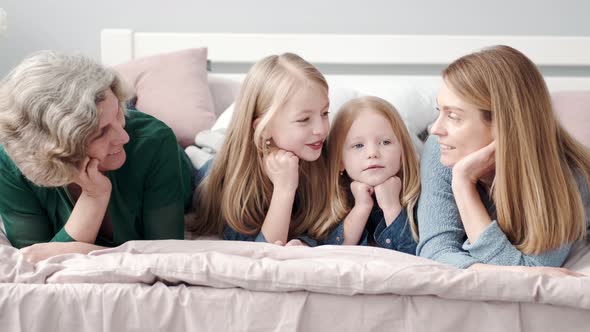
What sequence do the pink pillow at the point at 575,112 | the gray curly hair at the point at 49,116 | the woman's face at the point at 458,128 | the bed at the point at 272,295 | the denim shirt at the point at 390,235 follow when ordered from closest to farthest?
the bed at the point at 272,295, the gray curly hair at the point at 49,116, the woman's face at the point at 458,128, the denim shirt at the point at 390,235, the pink pillow at the point at 575,112

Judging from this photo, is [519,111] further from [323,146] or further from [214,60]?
[214,60]

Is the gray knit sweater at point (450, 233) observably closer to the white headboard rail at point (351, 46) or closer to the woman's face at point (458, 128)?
the woman's face at point (458, 128)

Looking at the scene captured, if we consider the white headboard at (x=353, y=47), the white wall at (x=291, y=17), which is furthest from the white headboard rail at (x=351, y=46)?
the white wall at (x=291, y=17)

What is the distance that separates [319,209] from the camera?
6.03ft

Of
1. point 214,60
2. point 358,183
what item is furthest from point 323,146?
point 214,60

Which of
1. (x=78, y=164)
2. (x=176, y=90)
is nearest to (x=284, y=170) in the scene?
(x=78, y=164)

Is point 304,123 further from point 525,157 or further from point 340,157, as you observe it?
point 525,157

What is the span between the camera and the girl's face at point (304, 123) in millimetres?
1777

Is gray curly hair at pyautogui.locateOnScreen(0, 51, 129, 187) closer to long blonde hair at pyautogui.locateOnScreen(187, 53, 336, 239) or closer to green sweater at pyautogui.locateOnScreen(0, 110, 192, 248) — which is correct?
green sweater at pyautogui.locateOnScreen(0, 110, 192, 248)

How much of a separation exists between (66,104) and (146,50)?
1396mm

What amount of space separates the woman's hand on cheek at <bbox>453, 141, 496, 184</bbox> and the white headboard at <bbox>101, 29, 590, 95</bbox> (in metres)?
1.19

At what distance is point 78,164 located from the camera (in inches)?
61.1

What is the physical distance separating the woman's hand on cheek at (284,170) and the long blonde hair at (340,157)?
10 cm

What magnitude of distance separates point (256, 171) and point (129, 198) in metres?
0.29
